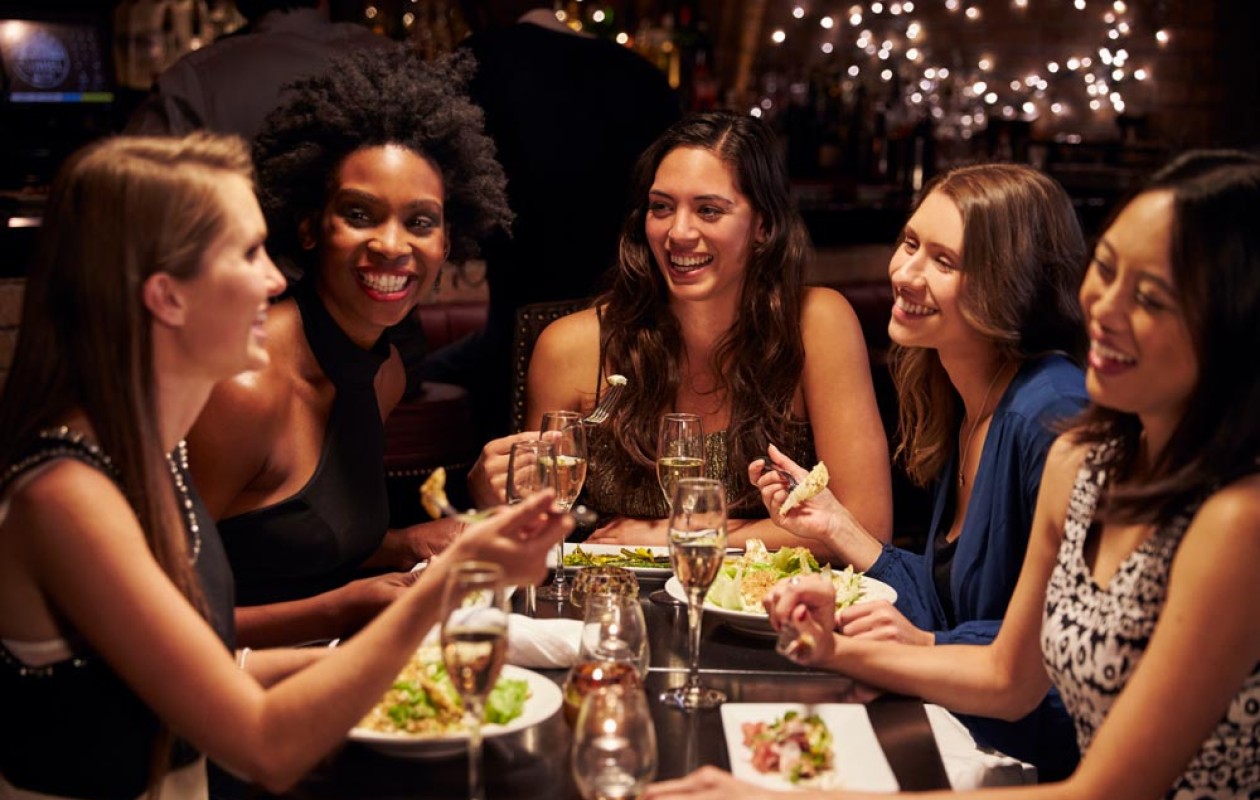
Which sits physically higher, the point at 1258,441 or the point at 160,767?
the point at 1258,441

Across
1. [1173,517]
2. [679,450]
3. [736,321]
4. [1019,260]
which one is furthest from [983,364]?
[1173,517]

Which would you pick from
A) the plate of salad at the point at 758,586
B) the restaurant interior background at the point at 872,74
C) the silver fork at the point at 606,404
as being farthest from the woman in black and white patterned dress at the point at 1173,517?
the restaurant interior background at the point at 872,74

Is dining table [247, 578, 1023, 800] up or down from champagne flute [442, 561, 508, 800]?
down

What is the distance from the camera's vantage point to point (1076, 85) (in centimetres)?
762

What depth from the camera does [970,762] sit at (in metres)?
2.17

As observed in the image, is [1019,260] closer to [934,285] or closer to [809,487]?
[934,285]

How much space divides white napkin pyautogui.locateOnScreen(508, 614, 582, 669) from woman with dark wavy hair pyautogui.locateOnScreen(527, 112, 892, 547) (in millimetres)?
1045

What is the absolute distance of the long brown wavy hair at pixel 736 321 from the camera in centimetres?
322

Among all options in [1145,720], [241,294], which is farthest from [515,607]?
[1145,720]

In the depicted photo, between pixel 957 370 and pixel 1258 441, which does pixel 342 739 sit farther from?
pixel 957 370

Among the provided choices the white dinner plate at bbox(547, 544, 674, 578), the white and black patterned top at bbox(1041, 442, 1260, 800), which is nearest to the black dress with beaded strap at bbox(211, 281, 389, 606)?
the white dinner plate at bbox(547, 544, 674, 578)

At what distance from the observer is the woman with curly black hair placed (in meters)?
2.50

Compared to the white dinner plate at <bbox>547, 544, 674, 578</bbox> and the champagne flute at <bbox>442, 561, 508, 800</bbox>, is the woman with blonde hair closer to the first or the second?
the champagne flute at <bbox>442, 561, 508, 800</bbox>

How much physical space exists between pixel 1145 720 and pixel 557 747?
2.23ft
